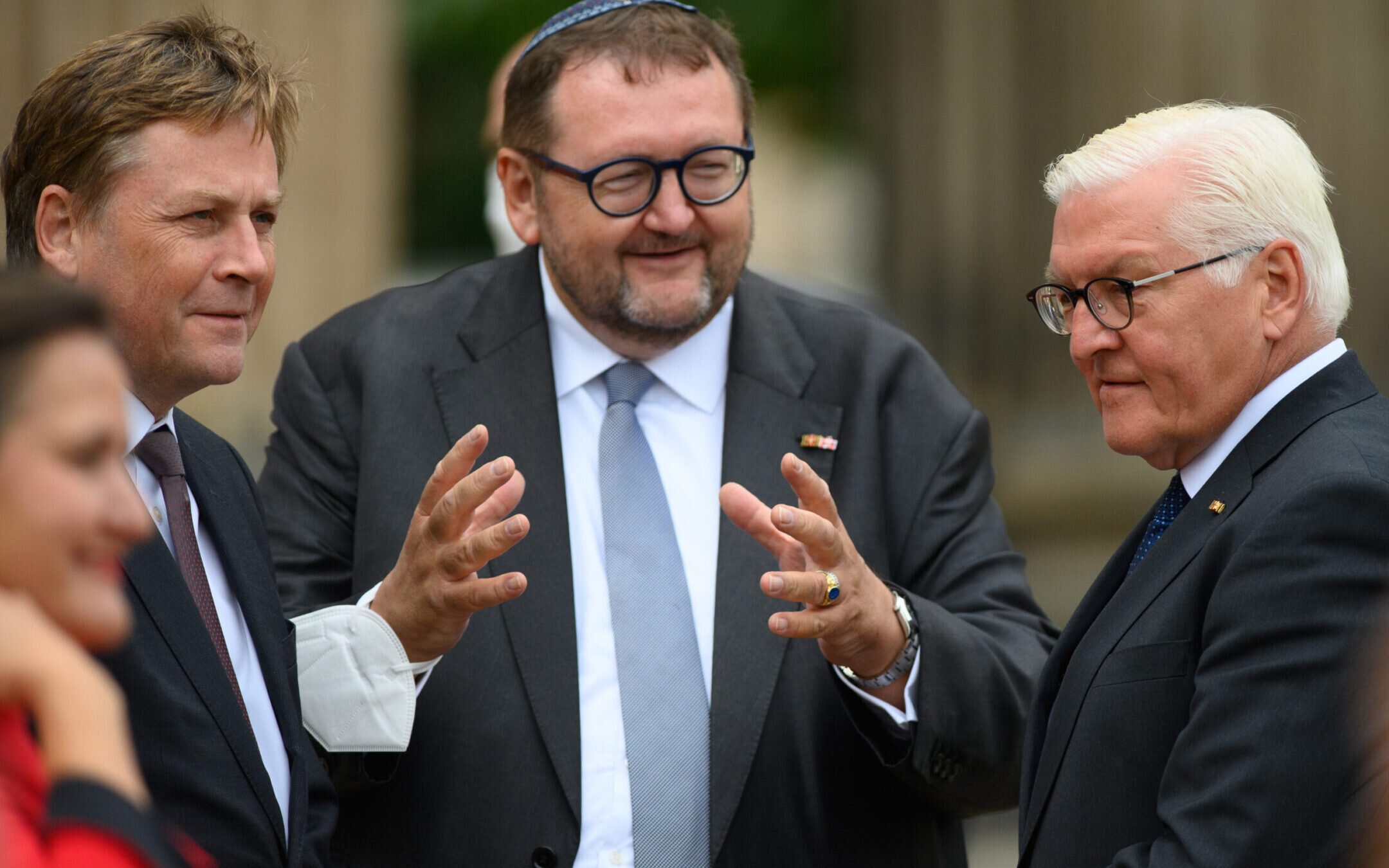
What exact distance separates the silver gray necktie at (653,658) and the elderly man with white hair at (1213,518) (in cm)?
67

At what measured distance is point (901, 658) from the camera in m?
2.83

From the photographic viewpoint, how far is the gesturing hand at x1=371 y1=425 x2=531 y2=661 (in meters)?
2.46

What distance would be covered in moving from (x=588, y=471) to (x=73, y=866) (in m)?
2.05

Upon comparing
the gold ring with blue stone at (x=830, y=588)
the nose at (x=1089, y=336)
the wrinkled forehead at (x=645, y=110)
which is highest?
the wrinkled forehead at (x=645, y=110)

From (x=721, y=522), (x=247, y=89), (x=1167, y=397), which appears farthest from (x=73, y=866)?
(x=721, y=522)

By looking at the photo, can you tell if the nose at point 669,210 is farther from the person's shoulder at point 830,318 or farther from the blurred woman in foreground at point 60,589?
the blurred woman in foreground at point 60,589

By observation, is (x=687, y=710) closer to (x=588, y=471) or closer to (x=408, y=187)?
(x=588, y=471)

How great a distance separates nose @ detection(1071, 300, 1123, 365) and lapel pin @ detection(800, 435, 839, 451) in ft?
2.60

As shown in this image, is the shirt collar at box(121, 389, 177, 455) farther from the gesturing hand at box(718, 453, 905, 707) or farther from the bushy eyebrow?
the bushy eyebrow

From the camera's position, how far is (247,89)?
2.46 metres

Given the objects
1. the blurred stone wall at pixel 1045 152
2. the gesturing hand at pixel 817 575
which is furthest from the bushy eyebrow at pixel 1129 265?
the blurred stone wall at pixel 1045 152

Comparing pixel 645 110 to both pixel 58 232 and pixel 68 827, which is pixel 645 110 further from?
pixel 68 827

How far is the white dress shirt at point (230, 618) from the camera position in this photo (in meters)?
2.38

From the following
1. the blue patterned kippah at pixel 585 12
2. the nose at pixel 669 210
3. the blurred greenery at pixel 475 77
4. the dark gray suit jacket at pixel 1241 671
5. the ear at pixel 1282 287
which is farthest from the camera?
the blurred greenery at pixel 475 77
